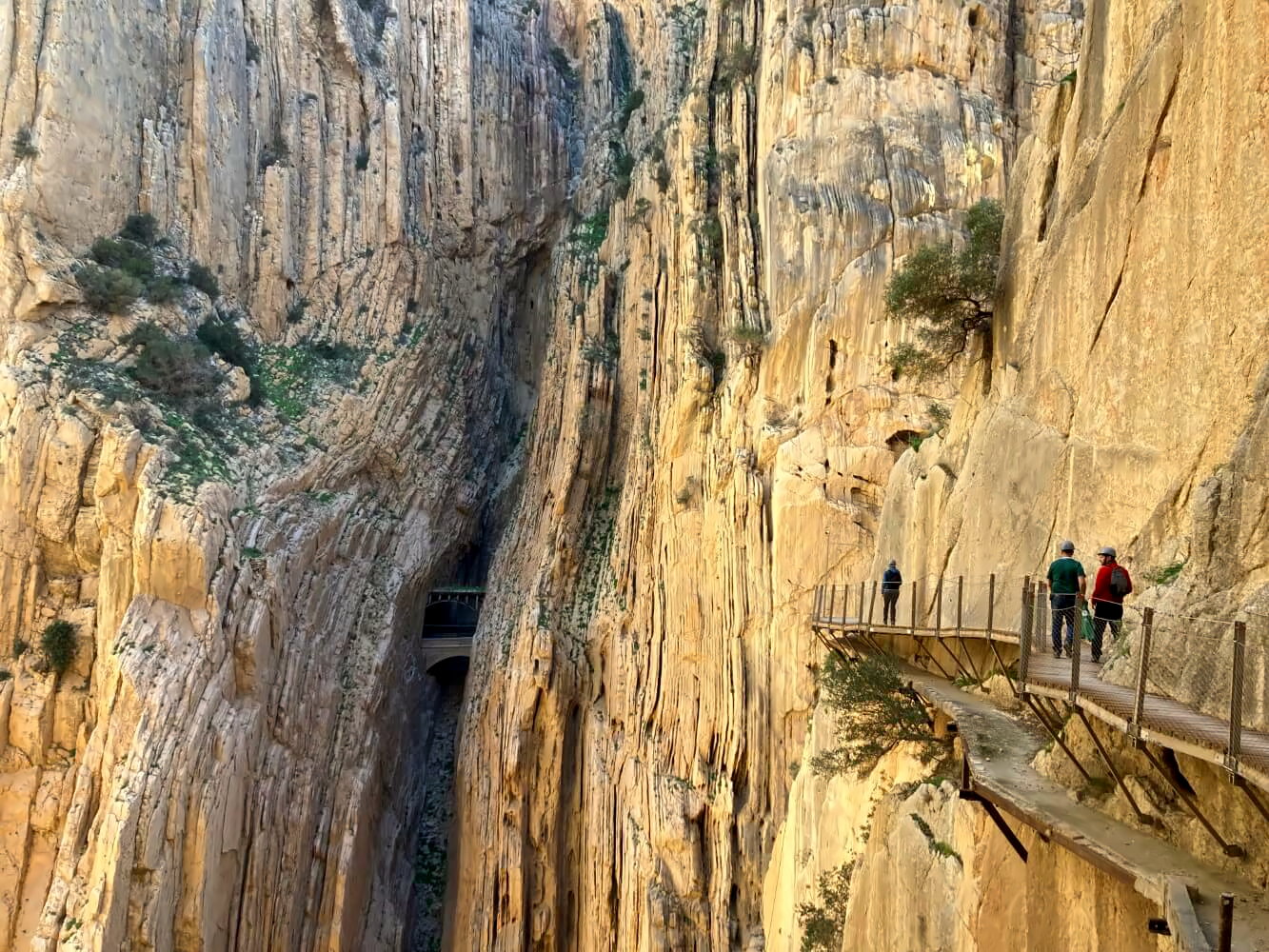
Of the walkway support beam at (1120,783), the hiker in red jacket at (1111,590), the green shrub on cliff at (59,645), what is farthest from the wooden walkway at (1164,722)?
the green shrub on cliff at (59,645)

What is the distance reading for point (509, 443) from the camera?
126 ft

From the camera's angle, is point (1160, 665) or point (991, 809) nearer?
point (1160, 665)

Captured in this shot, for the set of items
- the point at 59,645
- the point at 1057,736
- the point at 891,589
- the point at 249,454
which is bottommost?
the point at 59,645

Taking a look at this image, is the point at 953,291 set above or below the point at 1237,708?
above

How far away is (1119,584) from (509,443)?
106 feet

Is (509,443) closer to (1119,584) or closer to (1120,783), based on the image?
(1119,584)

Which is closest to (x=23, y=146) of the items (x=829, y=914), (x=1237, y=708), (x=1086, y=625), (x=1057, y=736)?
(x=829, y=914)

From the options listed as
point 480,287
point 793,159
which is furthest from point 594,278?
point 793,159

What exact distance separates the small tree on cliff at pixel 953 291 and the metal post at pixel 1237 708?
973 centimetres

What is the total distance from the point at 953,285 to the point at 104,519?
2200cm

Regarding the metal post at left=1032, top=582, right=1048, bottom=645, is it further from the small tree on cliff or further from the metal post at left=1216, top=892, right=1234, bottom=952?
the small tree on cliff

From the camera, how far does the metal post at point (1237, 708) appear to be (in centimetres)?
448

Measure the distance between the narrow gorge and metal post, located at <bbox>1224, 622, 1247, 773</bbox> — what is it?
418 cm

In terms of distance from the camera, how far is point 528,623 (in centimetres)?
3006
